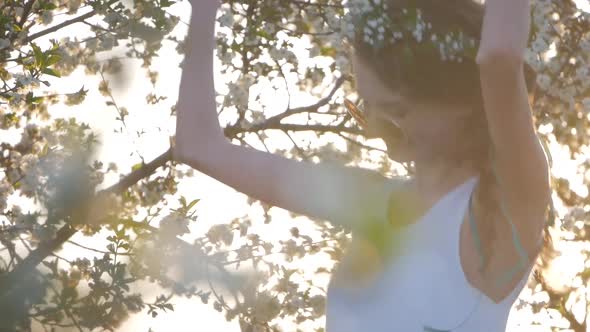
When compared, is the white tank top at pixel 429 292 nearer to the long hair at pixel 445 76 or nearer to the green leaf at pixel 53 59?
the long hair at pixel 445 76

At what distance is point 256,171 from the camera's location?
6.82 ft

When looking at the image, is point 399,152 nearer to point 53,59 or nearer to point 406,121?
point 406,121

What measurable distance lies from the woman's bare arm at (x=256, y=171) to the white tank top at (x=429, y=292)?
0.18m

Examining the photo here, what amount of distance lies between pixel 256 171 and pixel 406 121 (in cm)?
34

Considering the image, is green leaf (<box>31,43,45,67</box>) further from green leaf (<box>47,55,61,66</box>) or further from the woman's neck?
the woman's neck


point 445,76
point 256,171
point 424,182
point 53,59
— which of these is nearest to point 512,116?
point 445,76

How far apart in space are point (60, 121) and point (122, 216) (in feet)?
1.77

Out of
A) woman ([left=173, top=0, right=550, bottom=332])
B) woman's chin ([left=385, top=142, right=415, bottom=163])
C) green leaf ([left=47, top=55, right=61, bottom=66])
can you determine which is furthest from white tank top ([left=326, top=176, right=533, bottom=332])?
green leaf ([left=47, top=55, right=61, bottom=66])

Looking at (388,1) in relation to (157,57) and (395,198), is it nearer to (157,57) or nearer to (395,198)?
(395,198)

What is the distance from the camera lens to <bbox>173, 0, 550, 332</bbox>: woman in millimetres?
1634

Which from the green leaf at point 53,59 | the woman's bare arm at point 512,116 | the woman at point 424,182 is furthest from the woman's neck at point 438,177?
the green leaf at point 53,59

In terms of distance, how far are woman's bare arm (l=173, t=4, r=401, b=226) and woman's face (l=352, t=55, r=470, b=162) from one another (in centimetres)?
16

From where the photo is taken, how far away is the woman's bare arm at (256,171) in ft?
6.71

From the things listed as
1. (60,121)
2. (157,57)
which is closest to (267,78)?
(157,57)
